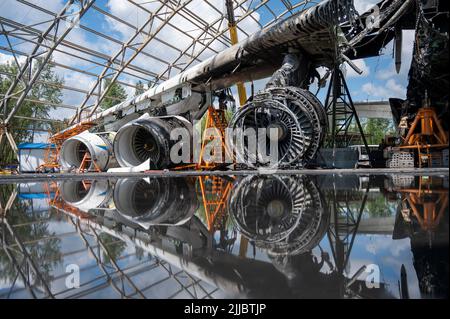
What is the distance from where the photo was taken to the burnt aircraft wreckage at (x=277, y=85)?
6.71 meters

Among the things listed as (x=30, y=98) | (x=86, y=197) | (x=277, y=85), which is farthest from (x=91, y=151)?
(x=30, y=98)

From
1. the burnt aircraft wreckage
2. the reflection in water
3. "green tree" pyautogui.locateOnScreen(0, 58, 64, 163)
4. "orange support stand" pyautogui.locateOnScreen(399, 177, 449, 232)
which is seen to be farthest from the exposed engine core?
"green tree" pyautogui.locateOnScreen(0, 58, 64, 163)

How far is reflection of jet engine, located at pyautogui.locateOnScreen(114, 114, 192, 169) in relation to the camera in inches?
324

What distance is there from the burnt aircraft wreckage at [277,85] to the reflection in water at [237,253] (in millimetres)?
5233

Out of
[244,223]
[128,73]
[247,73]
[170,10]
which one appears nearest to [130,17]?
[170,10]

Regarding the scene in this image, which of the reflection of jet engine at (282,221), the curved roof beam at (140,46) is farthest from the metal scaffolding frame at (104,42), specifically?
the reflection of jet engine at (282,221)

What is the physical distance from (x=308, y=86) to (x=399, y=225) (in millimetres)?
8029

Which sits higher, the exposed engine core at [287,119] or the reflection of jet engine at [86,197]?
the exposed engine core at [287,119]

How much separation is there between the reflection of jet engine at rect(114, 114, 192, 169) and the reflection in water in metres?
6.48

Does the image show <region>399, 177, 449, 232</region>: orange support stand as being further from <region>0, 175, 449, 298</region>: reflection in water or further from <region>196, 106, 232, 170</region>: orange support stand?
<region>196, 106, 232, 170</region>: orange support stand

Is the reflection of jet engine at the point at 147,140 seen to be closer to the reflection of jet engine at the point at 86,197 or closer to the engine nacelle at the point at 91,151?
the engine nacelle at the point at 91,151

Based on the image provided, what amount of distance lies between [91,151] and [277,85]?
20.5ft

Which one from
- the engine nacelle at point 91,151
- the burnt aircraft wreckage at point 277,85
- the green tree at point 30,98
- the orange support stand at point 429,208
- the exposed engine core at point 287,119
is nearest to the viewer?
the orange support stand at point 429,208

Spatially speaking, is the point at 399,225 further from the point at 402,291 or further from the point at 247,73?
the point at 247,73
